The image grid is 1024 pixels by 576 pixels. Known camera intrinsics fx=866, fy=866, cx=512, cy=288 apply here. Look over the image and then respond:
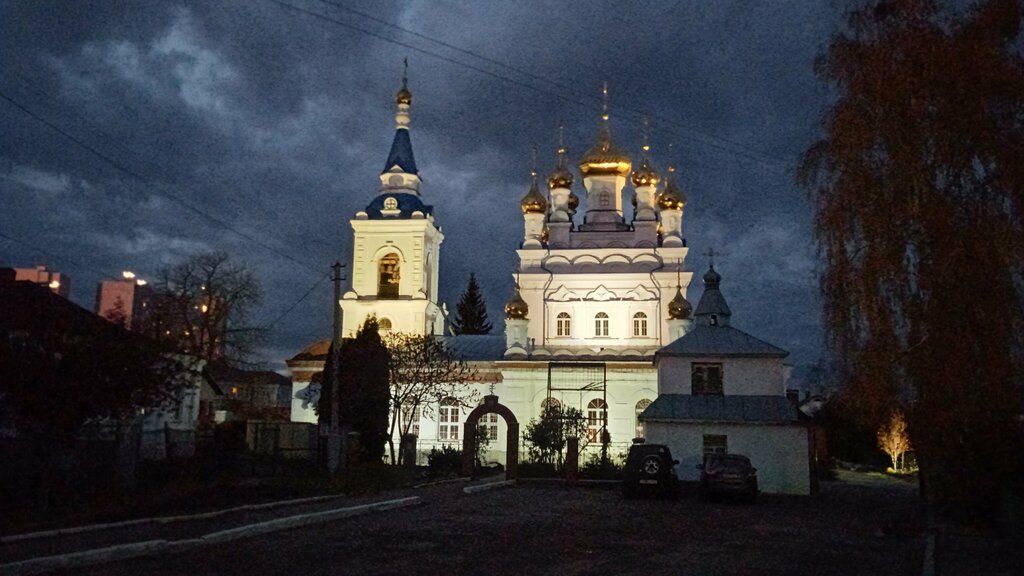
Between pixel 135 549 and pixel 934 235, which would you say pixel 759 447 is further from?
pixel 135 549

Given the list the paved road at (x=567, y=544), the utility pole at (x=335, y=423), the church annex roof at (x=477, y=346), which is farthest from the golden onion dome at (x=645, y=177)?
the paved road at (x=567, y=544)

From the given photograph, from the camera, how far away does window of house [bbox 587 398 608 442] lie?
40500 millimetres

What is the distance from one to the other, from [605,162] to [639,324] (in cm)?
962

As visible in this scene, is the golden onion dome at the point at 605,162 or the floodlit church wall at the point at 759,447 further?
the golden onion dome at the point at 605,162

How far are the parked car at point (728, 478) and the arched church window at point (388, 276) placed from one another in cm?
2653

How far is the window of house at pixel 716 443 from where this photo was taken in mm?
30469

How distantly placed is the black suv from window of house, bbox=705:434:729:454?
252 inches

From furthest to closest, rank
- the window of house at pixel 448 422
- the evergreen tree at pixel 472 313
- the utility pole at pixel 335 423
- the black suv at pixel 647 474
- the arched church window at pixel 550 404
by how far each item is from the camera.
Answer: the evergreen tree at pixel 472 313 → the window of house at pixel 448 422 → the arched church window at pixel 550 404 → the utility pole at pixel 335 423 → the black suv at pixel 647 474

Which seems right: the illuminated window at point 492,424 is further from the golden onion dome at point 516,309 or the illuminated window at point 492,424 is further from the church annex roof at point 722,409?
the church annex roof at point 722,409

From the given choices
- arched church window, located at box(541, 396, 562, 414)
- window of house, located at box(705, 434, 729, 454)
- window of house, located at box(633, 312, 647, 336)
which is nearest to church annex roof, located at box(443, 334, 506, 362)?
arched church window, located at box(541, 396, 562, 414)

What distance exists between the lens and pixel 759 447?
98.6 feet

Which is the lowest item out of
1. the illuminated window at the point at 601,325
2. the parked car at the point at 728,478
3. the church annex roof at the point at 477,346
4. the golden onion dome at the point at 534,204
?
the parked car at the point at 728,478

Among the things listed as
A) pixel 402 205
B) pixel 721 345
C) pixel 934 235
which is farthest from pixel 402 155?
pixel 934 235

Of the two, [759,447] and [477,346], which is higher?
[477,346]
